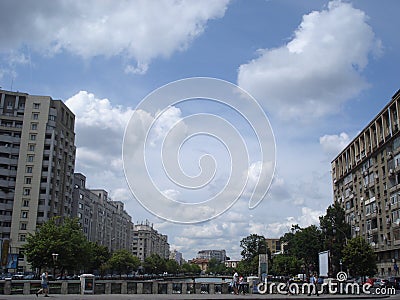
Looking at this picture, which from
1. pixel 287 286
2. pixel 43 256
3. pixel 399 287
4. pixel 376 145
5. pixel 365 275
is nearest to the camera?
pixel 287 286

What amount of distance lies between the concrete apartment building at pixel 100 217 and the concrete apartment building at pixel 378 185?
53336 millimetres

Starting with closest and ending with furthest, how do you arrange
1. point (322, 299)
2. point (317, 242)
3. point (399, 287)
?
1. point (322, 299)
2. point (399, 287)
3. point (317, 242)

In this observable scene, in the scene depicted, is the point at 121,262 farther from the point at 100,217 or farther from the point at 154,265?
the point at 154,265

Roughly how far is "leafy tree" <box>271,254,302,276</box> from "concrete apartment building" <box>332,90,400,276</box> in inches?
587

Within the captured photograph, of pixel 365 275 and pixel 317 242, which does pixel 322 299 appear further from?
pixel 317 242

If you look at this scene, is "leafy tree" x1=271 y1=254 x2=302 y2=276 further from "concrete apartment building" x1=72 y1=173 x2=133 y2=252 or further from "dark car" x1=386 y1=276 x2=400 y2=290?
"concrete apartment building" x1=72 y1=173 x2=133 y2=252

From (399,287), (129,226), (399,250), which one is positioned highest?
(129,226)

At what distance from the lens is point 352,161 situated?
295 feet

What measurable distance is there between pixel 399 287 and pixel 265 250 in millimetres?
61788

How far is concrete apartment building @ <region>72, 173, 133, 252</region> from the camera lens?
110 m

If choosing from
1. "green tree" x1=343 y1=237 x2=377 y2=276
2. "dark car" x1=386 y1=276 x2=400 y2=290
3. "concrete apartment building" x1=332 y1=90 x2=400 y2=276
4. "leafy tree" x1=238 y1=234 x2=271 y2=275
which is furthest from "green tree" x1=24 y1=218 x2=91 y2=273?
Answer: "leafy tree" x1=238 y1=234 x2=271 y2=275

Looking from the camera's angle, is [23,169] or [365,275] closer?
[365,275]

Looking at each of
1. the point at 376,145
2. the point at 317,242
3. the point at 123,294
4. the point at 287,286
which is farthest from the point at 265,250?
the point at 123,294

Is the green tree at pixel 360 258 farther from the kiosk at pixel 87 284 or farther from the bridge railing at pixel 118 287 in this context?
the kiosk at pixel 87 284
